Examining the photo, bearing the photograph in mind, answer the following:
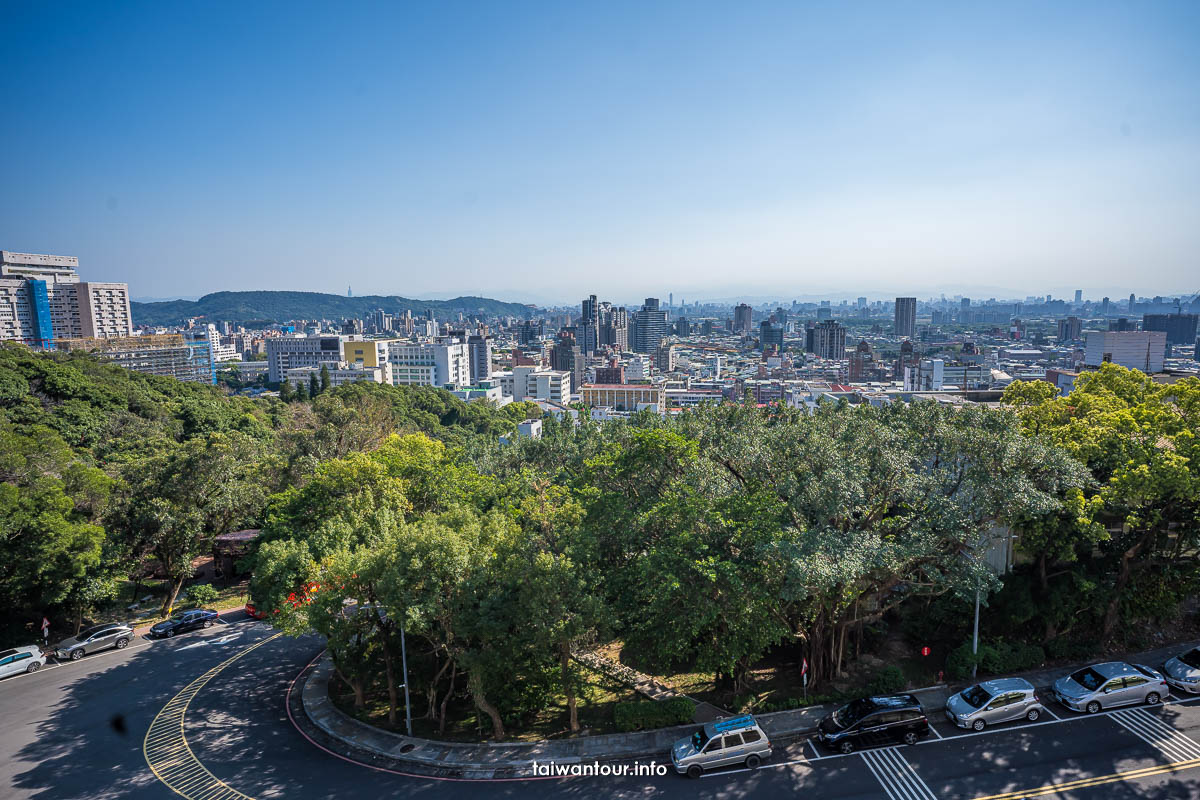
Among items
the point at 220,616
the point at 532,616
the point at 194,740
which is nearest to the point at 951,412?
the point at 532,616

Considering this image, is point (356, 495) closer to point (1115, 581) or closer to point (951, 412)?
point (951, 412)

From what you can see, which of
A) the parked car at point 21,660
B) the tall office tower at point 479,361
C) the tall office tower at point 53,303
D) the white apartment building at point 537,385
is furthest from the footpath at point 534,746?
the tall office tower at point 53,303

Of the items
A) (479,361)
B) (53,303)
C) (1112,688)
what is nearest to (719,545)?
(1112,688)

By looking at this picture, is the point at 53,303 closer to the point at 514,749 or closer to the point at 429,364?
the point at 429,364

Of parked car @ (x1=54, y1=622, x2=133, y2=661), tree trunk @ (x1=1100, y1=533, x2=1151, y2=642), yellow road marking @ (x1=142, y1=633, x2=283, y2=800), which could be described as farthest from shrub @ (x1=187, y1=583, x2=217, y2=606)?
tree trunk @ (x1=1100, y1=533, x2=1151, y2=642)

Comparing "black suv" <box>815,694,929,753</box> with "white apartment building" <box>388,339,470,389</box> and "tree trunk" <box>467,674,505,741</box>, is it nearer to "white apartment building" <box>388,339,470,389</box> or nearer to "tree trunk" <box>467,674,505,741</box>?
"tree trunk" <box>467,674,505,741</box>

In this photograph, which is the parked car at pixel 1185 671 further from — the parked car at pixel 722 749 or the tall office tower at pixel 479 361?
the tall office tower at pixel 479 361
